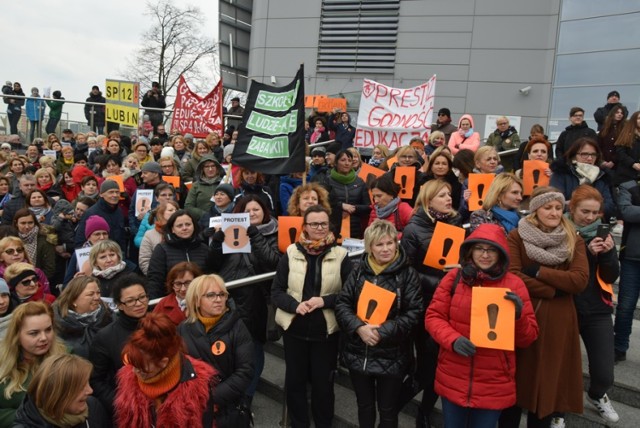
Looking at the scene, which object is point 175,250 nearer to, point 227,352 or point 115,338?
point 115,338

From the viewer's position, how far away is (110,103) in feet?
39.6

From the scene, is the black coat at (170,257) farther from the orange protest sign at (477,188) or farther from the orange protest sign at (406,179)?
the orange protest sign at (477,188)

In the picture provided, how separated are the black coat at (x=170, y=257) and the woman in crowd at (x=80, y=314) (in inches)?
28.4

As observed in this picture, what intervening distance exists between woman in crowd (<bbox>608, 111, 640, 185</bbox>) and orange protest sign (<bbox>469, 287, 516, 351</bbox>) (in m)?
3.79

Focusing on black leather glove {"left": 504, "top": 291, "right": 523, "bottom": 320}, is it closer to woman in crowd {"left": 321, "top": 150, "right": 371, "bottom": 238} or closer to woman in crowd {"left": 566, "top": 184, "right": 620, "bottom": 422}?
woman in crowd {"left": 566, "top": 184, "right": 620, "bottom": 422}

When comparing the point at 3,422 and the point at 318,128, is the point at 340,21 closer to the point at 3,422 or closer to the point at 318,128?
the point at 318,128

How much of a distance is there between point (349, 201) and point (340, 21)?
53.5 ft

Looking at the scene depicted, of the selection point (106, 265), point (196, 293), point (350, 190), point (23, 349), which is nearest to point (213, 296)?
point (196, 293)

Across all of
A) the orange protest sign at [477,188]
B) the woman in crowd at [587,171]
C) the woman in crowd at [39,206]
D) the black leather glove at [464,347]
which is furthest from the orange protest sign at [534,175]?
the woman in crowd at [39,206]

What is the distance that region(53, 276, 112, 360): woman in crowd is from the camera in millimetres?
3695

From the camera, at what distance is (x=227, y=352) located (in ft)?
11.4

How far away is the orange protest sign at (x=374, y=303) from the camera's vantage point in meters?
3.62

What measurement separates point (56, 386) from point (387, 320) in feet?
7.03

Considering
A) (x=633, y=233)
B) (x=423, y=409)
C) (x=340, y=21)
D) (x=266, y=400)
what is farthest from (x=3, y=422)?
(x=340, y=21)
